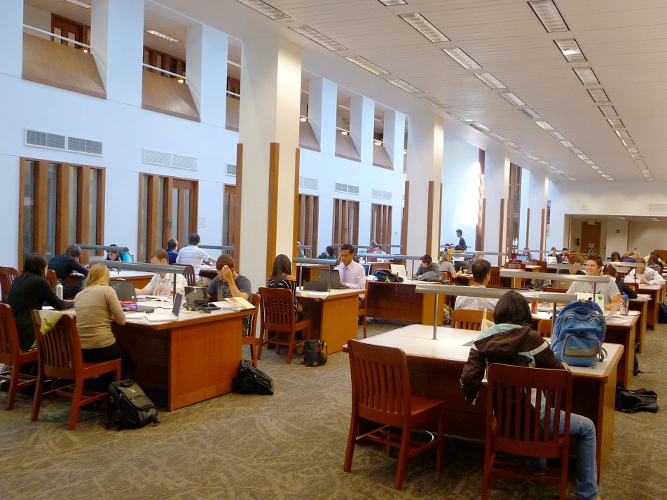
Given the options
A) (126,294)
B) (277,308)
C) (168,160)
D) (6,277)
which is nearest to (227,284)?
(277,308)

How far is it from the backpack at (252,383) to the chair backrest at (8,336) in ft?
5.84

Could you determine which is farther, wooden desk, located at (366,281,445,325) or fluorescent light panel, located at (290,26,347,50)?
wooden desk, located at (366,281,445,325)

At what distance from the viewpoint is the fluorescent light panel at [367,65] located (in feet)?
28.0

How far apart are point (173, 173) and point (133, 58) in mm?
2258

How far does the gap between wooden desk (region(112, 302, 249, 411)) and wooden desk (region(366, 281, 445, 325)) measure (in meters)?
4.28

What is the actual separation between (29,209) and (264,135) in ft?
15.2

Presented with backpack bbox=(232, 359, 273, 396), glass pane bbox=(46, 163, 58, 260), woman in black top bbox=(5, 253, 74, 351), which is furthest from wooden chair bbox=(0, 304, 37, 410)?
glass pane bbox=(46, 163, 58, 260)

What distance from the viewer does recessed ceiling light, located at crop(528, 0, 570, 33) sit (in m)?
5.80

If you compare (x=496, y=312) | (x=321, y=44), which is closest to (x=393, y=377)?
(x=496, y=312)

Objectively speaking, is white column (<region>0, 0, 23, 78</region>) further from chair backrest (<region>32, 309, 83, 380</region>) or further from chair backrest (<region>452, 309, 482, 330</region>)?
chair backrest (<region>452, 309, 482, 330</region>)

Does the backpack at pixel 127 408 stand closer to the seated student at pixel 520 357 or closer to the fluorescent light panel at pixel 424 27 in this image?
the seated student at pixel 520 357

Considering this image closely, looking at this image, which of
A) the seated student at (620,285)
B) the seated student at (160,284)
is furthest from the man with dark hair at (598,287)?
the seated student at (160,284)

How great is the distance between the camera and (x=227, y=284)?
6.14 metres

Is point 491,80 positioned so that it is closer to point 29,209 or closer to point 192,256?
point 192,256
